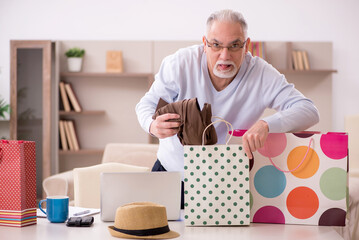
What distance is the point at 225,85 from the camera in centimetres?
202

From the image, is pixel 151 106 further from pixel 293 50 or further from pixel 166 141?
pixel 293 50

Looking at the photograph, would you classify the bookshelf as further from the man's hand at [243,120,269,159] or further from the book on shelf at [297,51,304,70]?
the man's hand at [243,120,269,159]

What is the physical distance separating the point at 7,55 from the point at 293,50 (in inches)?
127

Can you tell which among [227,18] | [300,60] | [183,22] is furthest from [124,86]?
[227,18]

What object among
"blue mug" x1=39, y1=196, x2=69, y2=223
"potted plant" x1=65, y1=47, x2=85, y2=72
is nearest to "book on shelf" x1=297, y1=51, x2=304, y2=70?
"potted plant" x1=65, y1=47, x2=85, y2=72

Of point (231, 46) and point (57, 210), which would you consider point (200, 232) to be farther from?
point (231, 46)

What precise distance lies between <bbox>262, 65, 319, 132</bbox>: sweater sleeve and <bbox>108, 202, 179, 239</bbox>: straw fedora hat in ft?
1.77

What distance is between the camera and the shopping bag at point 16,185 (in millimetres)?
1496

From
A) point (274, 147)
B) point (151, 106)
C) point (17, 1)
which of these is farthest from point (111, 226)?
point (17, 1)

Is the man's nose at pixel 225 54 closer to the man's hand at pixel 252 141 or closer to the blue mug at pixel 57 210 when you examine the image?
the man's hand at pixel 252 141

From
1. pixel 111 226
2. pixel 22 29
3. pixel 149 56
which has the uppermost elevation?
pixel 22 29

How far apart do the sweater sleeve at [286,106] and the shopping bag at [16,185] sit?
31.9 inches

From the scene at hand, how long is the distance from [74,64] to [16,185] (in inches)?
149

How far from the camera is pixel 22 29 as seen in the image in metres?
5.50
